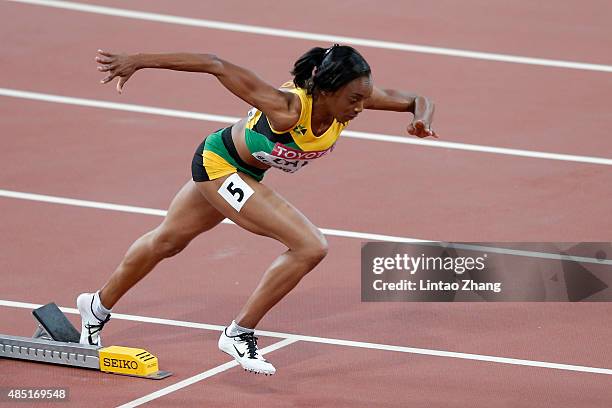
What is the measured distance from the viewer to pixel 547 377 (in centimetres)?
802

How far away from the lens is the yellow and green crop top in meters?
7.34

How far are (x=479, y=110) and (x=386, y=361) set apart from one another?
498 cm

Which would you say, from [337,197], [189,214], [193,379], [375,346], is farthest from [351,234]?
[193,379]

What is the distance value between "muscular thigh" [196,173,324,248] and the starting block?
107 cm

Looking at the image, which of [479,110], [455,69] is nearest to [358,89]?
[479,110]

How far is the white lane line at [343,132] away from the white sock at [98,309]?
441 cm

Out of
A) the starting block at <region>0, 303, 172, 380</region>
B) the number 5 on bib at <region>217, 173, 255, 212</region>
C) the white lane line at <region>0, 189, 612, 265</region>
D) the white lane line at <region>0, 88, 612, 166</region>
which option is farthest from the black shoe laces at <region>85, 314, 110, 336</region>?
→ the white lane line at <region>0, 88, 612, 166</region>

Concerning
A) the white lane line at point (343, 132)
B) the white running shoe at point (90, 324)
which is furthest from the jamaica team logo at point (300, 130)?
the white lane line at point (343, 132)

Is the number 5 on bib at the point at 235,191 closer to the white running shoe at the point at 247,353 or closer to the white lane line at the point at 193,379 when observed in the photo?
the white running shoe at the point at 247,353

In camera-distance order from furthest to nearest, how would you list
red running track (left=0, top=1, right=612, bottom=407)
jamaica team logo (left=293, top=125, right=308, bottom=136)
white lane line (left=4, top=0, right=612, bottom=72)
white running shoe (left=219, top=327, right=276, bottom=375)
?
white lane line (left=4, top=0, right=612, bottom=72) → red running track (left=0, top=1, right=612, bottom=407) → white running shoe (left=219, top=327, right=276, bottom=375) → jamaica team logo (left=293, top=125, right=308, bottom=136)

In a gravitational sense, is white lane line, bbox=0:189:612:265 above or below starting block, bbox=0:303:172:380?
above

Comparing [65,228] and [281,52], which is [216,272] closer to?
Answer: [65,228]

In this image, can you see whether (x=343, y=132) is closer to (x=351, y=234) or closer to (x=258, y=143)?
(x=351, y=234)

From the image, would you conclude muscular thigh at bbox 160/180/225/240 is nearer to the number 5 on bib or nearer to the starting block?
the number 5 on bib
